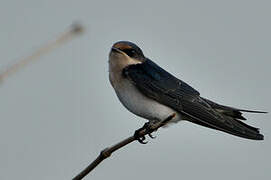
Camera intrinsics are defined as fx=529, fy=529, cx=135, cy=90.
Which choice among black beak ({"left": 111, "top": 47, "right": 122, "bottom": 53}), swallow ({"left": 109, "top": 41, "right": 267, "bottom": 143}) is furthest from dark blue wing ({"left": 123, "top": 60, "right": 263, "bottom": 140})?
black beak ({"left": 111, "top": 47, "right": 122, "bottom": 53})

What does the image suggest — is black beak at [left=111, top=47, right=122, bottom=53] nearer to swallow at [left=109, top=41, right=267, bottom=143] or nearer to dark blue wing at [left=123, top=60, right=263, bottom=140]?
swallow at [left=109, top=41, right=267, bottom=143]

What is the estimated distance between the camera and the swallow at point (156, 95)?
278cm

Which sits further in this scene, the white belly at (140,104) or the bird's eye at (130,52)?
the bird's eye at (130,52)

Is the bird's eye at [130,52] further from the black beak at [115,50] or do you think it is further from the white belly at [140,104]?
the white belly at [140,104]

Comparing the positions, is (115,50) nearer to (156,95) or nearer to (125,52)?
(125,52)

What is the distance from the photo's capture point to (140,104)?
2.85m

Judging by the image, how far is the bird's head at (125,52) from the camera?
9.61 feet

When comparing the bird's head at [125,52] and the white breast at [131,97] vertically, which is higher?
the bird's head at [125,52]

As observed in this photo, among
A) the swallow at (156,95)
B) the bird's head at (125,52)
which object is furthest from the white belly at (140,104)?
the bird's head at (125,52)

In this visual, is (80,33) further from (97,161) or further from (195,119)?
(195,119)

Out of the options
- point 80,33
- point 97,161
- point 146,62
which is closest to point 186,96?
point 146,62

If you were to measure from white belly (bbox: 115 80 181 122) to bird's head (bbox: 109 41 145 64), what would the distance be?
146 mm

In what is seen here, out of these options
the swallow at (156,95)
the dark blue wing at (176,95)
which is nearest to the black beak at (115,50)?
the swallow at (156,95)

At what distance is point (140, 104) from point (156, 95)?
19 centimetres
